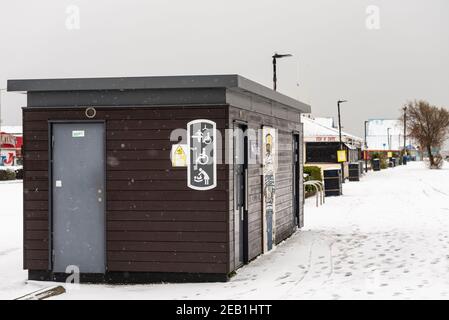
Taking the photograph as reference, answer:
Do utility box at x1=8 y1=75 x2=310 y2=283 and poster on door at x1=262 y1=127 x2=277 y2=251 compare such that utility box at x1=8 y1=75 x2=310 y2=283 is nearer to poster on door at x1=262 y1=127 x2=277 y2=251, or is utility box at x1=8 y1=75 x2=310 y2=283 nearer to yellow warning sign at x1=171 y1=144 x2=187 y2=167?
yellow warning sign at x1=171 y1=144 x2=187 y2=167

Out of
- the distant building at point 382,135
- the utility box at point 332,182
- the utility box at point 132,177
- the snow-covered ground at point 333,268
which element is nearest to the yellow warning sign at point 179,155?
the utility box at point 132,177

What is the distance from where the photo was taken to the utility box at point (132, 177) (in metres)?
9.27

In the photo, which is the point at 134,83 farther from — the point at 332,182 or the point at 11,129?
the point at 11,129

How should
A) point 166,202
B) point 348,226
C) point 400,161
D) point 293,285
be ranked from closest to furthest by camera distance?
point 293,285 → point 166,202 → point 348,226 → point 400,161

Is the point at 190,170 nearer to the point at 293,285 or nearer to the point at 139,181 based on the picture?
the point at 139,181

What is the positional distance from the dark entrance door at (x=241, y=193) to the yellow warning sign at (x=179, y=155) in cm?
89

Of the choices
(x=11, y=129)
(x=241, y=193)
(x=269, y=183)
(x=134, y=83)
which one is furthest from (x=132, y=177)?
(x=11, y=129)

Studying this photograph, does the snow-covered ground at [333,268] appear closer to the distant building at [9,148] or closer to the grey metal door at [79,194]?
the grey metal door at [79,194]

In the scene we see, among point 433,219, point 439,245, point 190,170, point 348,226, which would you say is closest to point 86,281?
point 190,170

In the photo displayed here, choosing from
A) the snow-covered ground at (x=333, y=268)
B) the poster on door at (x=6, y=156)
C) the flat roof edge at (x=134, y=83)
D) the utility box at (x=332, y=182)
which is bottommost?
the snow-covered ground at (x=333, y=268)

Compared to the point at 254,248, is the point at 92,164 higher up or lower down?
higher up

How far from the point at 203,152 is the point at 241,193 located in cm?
133

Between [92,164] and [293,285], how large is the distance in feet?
11.1

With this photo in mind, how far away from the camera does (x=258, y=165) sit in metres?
11.3
